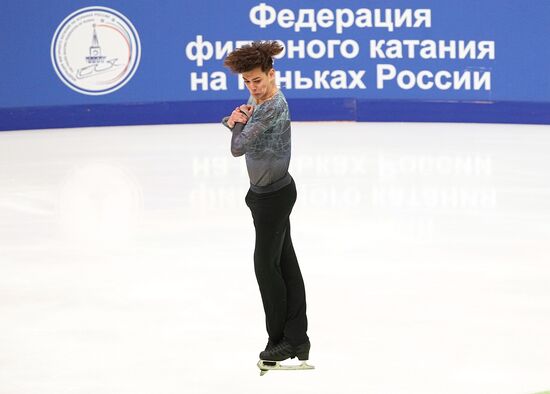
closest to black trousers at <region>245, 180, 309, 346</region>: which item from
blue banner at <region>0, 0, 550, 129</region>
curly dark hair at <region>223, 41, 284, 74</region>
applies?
curly dark hair at <region>223, 41, 284, 74</region>

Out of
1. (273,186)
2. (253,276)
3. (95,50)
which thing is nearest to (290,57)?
(95,50)

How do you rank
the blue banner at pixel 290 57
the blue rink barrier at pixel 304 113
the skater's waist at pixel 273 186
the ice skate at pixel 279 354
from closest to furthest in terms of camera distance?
the skater's waist at pixel 273 186
the ice skate at pixel 279 354
the blue banner at pixel 290 57
the blue rink barrier at pixel 304 113

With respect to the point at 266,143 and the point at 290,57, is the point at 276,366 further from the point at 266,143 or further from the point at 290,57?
the point at 290,57

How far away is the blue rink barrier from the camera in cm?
1509

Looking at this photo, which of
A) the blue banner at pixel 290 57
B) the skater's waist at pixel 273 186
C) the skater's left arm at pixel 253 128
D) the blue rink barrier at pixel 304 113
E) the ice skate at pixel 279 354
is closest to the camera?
the skater's left arm at pixel 253 128

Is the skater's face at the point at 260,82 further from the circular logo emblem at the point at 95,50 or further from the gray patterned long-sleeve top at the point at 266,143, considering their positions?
the circular logo emblem at the point at 95,50

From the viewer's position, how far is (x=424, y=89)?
15344 mm

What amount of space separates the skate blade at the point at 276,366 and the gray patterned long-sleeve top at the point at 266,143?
2.44ft

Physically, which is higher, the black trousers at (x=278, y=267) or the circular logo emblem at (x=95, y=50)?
the circular logo emblem at (x=95, y=50)

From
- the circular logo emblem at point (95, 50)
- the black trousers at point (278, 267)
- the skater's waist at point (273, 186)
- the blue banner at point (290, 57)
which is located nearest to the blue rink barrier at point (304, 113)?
the blue banner at point (290, 57)

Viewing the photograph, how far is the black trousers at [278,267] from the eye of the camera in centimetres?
457

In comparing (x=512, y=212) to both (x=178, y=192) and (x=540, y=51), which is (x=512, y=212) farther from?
(x=540, y=51)

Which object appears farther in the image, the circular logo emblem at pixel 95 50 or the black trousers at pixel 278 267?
the circular logo emblem at pixel 95 50

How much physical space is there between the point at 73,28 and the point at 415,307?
33.1 ft
